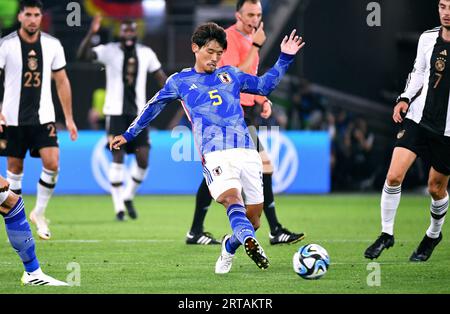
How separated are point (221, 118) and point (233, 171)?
0.45 m

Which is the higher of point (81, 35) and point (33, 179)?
point (81, 35)

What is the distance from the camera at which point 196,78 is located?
26.5 ft

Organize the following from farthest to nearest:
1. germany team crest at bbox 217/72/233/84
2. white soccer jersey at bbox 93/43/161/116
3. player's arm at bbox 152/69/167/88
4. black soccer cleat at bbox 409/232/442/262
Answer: white soccer jersey at bbox 93/43/161/116
player's arm at bbox 152/69/167/88
black soccer cleat at bbox 409/232/442/262
germany team crest at bbox 217/72/233/84

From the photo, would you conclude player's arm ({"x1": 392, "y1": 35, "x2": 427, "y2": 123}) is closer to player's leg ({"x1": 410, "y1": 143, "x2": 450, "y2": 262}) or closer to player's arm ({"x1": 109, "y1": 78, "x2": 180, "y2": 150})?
player's leg ({"x1": 410, "y1": 143, "x2": 450, "y2": 262})

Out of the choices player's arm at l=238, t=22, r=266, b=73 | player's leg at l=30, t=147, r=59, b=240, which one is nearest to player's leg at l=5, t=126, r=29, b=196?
player's leg at l=30, t=147, r=59, b=240

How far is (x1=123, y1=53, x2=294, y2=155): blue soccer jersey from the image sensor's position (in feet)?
26.0

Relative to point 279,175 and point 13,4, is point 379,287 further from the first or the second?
point 13,4

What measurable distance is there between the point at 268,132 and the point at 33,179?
4044 millimetres

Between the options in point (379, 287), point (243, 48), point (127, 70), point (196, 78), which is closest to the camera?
point (379, 287)

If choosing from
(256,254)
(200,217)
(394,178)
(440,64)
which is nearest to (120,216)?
(200,217)

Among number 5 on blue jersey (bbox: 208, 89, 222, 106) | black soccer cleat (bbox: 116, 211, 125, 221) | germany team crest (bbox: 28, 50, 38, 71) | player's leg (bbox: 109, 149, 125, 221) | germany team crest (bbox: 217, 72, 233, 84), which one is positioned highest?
germany team crest (bbox: 217, 72, 233, 84)

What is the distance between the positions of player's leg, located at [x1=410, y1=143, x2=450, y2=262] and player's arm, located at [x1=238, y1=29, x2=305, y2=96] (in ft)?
5.06

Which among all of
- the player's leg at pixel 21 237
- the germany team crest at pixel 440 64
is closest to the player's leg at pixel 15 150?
the player's leg at pixel 21 237
